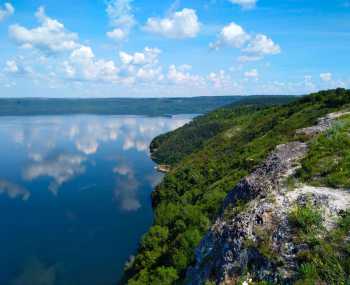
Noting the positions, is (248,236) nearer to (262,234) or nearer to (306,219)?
(262,234)

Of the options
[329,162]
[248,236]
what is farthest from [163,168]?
[248,236]

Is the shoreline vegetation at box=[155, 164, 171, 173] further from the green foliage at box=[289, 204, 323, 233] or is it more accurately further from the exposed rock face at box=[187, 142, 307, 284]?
the green foliage at box=[289, 204, 323, 233]

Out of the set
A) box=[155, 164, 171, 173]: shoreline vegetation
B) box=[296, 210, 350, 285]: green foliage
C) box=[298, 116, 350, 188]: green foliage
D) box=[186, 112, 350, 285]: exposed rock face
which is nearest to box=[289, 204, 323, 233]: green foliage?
box=[186, 112, 350, 285]: exposed rock face

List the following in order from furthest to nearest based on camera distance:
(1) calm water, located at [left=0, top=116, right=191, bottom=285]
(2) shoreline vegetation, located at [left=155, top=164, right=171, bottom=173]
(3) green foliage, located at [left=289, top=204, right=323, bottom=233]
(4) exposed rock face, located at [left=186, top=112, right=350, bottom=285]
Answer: (2) shoreline vegetation, located at [left=155, top=164, right=171, bottom=173]
(1) calm water, located at [left=0, top=116, right=191, bottom=285]
(3) green foliage, located at [left=289, top=204, right=323, bottom=233]
(4) exposed rock face, located at [left=186, top=112, right=350, bottom=285]

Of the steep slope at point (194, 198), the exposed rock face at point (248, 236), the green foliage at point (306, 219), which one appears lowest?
the steep slope at point (194, 198)

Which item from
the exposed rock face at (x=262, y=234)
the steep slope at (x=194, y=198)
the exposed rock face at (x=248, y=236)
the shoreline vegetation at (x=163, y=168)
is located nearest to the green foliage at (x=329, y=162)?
the steep slope at (x=194, y=198)

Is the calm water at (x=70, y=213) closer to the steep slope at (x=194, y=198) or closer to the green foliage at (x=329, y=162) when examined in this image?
the steep slope at (x=194, y=198)
